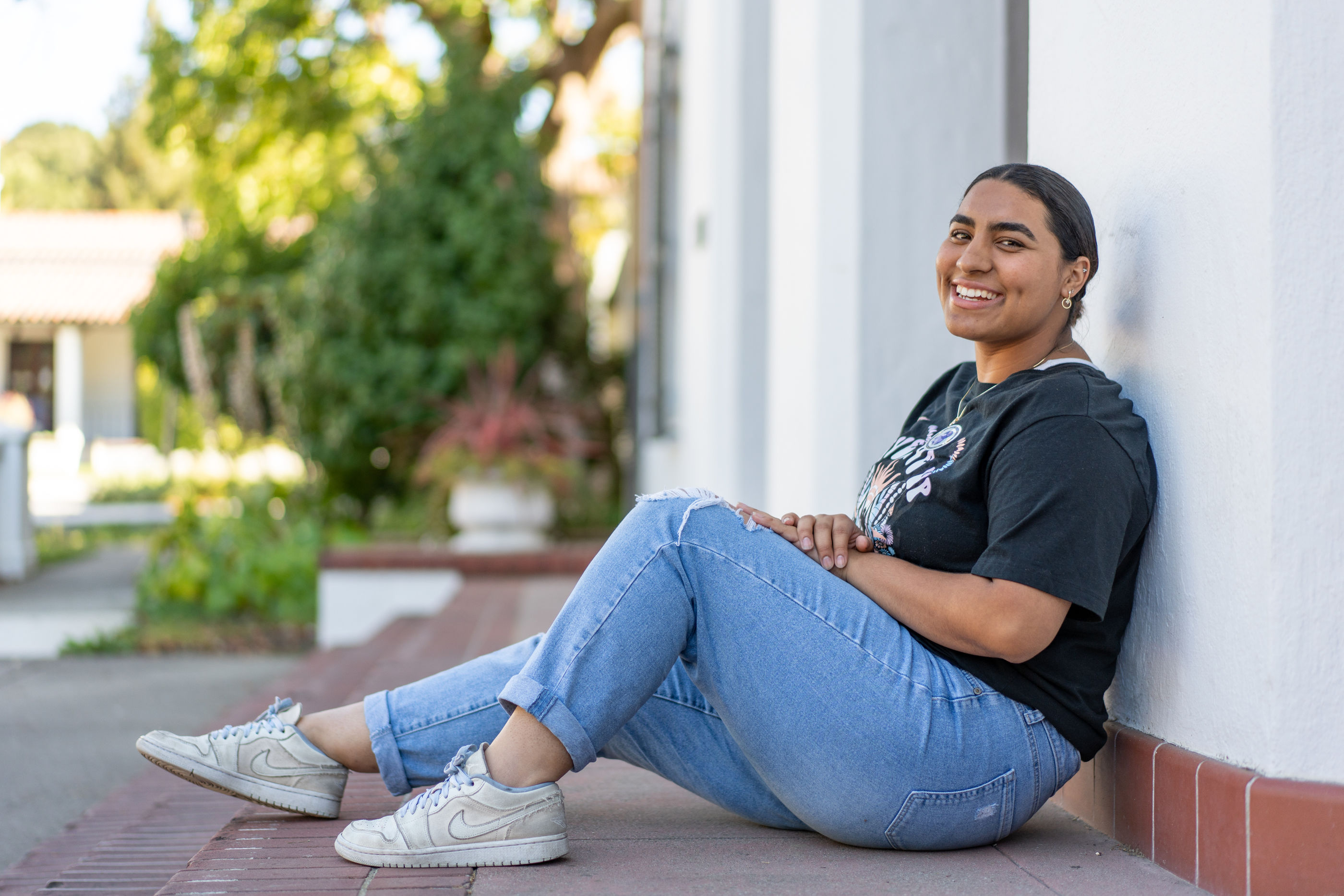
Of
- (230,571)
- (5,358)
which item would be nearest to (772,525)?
(230,571)

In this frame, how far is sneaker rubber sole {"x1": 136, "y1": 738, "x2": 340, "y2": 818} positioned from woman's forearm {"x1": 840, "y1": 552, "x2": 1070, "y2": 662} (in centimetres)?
94

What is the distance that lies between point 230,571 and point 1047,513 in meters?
6.43

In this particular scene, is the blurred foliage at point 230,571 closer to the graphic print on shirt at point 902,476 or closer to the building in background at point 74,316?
the graphic print on shirt at point 902,476

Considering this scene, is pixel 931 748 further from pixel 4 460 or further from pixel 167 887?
pixel 4 460

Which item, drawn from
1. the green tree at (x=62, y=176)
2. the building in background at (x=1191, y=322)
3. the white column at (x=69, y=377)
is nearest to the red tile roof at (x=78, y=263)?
the white column at (x=69, y=377)

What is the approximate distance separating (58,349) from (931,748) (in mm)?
22435

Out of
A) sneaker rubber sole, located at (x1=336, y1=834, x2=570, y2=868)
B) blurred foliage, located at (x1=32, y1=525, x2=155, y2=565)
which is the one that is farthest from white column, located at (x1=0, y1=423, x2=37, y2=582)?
sneaker rubber sole, located at (x1=336, y1=834, x2=570, y2=868)

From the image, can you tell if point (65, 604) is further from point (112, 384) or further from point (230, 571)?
point (112, 384)

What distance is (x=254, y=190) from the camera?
16281 mm

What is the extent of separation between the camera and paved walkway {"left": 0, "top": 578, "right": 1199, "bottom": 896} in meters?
1.78

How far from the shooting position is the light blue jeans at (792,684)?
1.80 metres

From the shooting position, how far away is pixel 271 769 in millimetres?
2082

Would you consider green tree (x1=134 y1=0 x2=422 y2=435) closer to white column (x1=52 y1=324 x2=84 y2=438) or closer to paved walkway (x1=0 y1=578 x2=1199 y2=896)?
paved walkway (x1=0 y1=578 x2=1199 y2=896)

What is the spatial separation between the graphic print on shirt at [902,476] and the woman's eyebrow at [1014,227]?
305 millimetres
